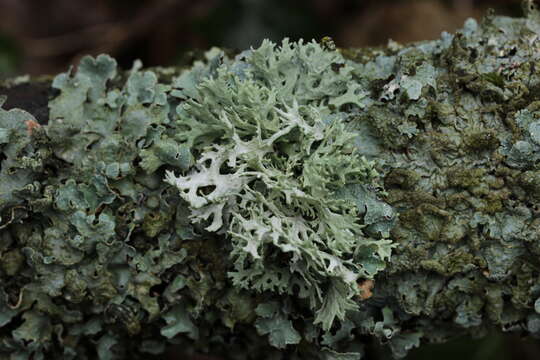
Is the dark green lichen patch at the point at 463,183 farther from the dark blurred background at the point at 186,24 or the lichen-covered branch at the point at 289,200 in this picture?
the dark blurred background at the point at 186,24

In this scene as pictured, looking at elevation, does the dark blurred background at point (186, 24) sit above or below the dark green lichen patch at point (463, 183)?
above

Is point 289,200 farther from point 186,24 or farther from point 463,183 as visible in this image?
point 186,24

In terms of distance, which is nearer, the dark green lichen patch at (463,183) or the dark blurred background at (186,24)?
the dark green lichen patch at (463,183)

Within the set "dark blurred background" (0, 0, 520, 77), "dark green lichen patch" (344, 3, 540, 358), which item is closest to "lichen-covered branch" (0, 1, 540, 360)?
"dark green lichen patch" (344, 3, 540, 358)

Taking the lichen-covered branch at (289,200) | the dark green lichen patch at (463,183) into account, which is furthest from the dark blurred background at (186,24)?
the dark green lichen patch at (463,183)

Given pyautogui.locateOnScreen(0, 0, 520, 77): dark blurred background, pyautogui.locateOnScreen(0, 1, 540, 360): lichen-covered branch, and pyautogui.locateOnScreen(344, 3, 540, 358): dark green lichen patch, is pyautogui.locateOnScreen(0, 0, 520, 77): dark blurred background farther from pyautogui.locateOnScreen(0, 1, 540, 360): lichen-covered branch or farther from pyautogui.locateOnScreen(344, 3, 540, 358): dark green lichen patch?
pyautogui.locateOnScreen(344, 3, 540, 358): dark green lichen patch

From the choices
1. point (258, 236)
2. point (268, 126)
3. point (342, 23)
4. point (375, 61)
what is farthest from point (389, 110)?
point (342, 23)

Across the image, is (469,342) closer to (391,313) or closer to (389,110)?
(391,313)
